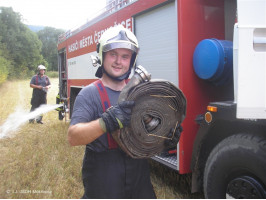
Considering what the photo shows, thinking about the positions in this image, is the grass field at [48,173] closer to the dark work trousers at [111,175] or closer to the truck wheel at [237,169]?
the truck wheel at [237,169]

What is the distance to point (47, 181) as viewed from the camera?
3.85m

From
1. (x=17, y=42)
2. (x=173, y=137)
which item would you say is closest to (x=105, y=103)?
(x=173, y=137)

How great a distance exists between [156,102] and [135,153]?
0.34 metres

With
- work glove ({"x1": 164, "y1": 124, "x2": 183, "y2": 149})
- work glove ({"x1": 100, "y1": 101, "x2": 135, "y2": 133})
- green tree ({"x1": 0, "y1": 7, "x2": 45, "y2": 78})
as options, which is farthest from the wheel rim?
green tree ({"x1": 0, "y1": 7, "x2": 45, "y2": 78})

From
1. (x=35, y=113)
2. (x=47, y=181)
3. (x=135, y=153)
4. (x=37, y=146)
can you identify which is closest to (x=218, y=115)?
(x=135, y=153)

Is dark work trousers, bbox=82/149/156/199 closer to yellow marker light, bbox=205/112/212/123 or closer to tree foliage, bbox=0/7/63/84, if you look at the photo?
yellow marker light, bbox=205/112/212/123

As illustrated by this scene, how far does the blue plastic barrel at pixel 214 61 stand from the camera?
8.52 ft

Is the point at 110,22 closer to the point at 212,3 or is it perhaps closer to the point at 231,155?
the point at 212,3

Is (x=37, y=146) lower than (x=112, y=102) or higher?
lower

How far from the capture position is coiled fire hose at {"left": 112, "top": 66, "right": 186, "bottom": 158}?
1536mm

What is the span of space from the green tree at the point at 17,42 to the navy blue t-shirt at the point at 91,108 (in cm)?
3132

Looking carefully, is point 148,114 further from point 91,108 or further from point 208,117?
point 208,117

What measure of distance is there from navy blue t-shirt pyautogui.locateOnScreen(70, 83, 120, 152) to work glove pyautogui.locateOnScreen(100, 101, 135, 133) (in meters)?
0.18

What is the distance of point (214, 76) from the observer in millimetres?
2719
